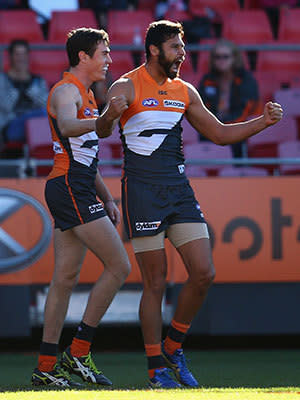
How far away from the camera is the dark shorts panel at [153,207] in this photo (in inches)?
203

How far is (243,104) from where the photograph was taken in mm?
9297

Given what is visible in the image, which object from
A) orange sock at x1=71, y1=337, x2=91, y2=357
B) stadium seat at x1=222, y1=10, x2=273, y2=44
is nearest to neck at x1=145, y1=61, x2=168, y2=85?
orange sock at x1=71, y1=337, x2=91, y2=357

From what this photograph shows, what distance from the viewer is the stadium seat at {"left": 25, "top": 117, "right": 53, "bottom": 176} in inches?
334

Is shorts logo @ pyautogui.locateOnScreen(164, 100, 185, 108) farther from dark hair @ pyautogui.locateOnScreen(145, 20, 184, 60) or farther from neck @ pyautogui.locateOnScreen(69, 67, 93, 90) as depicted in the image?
neck @ pyautogui.locateOnScreen(69, 67, 93, 90)

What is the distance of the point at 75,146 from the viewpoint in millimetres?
5273

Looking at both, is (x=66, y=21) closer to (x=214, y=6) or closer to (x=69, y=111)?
(x=214, y=6)

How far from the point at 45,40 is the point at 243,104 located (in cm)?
368

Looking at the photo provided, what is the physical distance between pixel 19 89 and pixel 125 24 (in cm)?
260

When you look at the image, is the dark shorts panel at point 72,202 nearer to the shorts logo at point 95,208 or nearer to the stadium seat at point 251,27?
the shorts logo at point 95,208

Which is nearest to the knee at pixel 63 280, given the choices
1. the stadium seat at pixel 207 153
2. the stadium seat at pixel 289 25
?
the stadium seat at pixel 207 153

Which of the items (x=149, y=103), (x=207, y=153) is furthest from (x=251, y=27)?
(x=149, y=103)

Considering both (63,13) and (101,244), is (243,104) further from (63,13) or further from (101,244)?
(101,244)

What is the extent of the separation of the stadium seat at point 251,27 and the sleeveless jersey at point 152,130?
6692 mm
